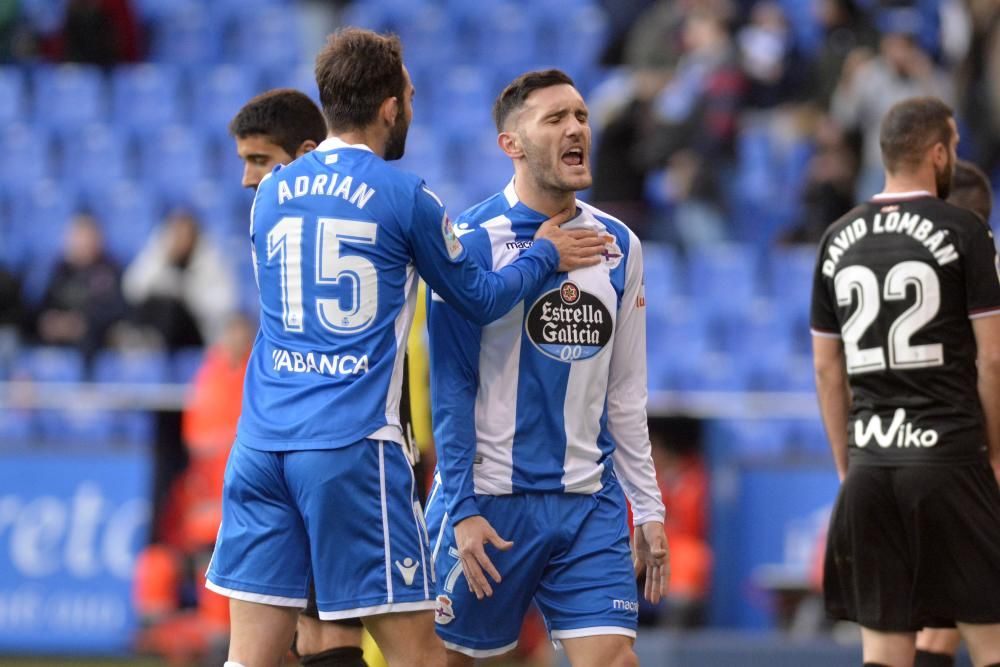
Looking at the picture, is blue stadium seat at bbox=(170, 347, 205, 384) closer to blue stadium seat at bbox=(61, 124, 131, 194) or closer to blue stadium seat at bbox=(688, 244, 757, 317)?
blue stadium seat at bbox=(61, 124, 131, 194)

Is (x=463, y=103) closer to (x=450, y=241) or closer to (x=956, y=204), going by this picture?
(x=956, y=204)

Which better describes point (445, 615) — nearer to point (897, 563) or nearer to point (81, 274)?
point (897, 563)

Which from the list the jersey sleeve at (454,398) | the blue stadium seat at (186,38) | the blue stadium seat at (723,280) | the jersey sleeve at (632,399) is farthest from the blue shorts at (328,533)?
the blue stadium seat at (186,38)

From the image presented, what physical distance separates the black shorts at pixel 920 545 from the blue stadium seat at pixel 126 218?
10.3 m

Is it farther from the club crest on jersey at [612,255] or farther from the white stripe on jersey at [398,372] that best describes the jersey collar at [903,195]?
the white stripe on jersey at [398,372]

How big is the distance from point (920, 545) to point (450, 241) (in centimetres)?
207

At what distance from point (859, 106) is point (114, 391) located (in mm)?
6517

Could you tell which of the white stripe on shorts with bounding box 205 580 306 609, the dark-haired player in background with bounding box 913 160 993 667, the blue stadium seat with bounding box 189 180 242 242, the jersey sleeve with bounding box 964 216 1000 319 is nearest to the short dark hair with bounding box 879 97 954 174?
the jersey sleeve with bounding box 964 216 1000 319

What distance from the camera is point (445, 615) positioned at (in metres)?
5.30

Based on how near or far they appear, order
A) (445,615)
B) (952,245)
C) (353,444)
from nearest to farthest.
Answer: (353,444), (445,615), (952,245)

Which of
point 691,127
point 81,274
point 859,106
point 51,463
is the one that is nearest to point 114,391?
point 51,463

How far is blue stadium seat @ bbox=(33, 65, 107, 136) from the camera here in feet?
55.3

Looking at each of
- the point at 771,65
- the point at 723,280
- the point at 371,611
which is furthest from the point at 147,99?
the point at 371,611

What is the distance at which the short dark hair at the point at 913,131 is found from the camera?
19.3ft
